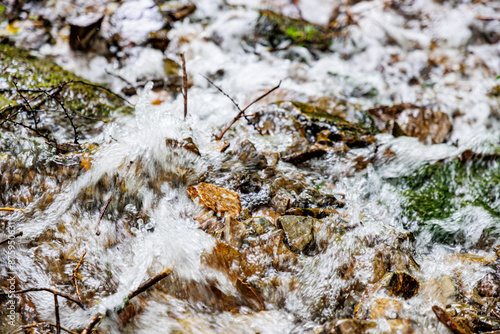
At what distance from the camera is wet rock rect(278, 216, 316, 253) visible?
2.25m

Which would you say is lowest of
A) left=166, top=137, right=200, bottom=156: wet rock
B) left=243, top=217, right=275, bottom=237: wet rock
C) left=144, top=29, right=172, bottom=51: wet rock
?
left=243, top=217, right=275, bottom=237: wet rock

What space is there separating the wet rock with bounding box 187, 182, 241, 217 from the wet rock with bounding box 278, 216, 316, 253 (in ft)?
1.26

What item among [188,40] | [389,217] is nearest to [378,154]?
[389,217]

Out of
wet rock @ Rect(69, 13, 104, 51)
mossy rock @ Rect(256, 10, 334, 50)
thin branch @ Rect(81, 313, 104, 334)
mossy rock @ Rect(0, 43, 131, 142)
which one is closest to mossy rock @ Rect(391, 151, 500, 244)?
thin branch @ Rect(81, 313, 104, 334)

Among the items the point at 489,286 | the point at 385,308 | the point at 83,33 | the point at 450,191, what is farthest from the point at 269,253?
the point at 83,33

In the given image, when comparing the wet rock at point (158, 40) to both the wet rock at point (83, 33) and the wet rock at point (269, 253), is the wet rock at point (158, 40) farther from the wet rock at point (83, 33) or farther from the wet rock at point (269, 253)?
the wet rock at point (269, 253)

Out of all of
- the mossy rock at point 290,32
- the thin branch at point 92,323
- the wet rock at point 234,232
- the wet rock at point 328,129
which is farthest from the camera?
the mossy rock at point 290,32

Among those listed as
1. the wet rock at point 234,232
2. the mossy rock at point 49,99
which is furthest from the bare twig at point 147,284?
the mossy rock at point 49,99

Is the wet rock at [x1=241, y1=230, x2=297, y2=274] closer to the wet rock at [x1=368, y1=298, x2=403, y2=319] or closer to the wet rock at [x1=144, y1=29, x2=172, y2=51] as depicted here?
the wet rock at [x1=368, y1=298, x2=403, y2=319]

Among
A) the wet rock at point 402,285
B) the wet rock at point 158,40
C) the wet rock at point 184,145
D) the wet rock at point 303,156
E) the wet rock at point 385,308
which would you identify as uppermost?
the wet rock at point 158,40

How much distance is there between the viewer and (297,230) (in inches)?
90.4

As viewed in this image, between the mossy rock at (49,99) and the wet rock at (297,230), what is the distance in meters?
2.10

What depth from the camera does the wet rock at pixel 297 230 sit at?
88.7 inches

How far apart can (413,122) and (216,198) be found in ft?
9.34
